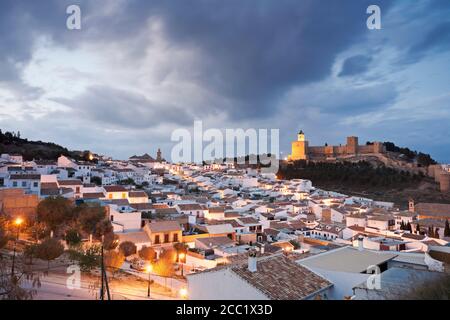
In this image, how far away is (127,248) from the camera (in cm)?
1245

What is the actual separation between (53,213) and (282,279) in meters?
10.3

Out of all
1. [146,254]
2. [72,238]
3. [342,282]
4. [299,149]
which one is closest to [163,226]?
[146,254]

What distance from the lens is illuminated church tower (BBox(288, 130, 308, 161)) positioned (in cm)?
5728

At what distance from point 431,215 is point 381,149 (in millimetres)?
36054

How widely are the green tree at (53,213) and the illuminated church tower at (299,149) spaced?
47.7 meters

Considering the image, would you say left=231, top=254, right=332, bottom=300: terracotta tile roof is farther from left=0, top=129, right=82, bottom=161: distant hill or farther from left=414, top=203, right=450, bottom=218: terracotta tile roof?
left=0, top=129, right=82, bottom=161: distant hill

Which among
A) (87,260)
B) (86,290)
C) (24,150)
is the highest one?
(24,150)

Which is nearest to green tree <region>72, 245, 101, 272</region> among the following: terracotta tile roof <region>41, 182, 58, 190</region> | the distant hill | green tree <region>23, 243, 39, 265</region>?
green tree <region>23, 243, 39, 265</region>

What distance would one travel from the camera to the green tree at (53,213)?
12633 mm

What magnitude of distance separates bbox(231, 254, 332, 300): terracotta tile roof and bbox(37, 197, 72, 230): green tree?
31.4 feet

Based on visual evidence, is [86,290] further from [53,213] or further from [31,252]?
[53,213]
